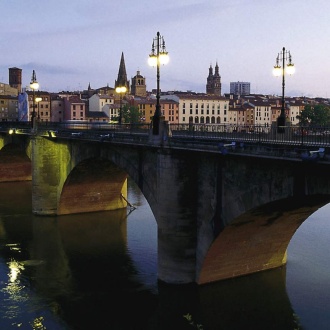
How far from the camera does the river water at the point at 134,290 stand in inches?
908

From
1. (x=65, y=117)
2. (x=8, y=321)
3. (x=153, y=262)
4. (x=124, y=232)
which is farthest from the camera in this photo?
(x=65, y=117)

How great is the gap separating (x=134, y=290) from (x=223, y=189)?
26.1ft

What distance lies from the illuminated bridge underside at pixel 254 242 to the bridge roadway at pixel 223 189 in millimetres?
57

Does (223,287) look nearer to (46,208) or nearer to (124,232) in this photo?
(124,232)

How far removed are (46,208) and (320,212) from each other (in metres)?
23.2

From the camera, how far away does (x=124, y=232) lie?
128ft

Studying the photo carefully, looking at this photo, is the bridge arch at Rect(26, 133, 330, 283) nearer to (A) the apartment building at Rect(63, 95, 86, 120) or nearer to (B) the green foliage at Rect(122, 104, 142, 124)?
(B) the green foliage at Rect(122, 104, 142, 124)

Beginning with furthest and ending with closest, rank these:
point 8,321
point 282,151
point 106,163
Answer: point 106,163
point 8,321
point 282,151

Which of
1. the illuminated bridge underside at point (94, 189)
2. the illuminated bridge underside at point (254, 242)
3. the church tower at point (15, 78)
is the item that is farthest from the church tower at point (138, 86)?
the illuminated bridge underside at point (254, 242)

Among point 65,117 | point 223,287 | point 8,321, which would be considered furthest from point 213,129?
point 65,117

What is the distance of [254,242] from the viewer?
25625mm

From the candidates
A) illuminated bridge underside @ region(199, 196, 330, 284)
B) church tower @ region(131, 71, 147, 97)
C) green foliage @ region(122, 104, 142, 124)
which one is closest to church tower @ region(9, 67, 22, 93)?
church tower @ region(131, 71, 147, 97)

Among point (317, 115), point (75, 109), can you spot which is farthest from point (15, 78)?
point (317, 115)

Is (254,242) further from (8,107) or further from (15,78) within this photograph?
(15,78)
